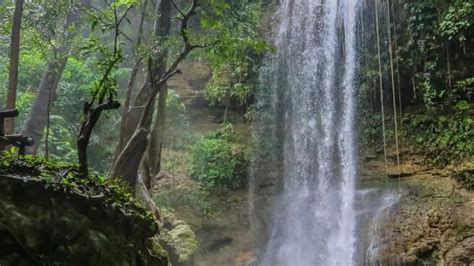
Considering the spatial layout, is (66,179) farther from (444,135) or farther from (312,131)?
(312,131)

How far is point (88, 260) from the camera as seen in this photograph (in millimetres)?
3977

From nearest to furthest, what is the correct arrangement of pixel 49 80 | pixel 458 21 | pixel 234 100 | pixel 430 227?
pixel 49 80
pixel 430 227
pixel 458 21
pixel 234 100

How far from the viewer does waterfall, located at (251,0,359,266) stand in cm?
1171

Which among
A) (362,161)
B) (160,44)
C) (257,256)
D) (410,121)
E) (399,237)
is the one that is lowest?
(257,256)

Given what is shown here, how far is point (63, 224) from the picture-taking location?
391cm

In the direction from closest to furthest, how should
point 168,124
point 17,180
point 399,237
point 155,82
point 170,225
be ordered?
point 17,180
point 155,82
point 399,237
point 170,225
point 168,124

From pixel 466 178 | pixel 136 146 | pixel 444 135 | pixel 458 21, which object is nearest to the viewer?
pixel 136 146

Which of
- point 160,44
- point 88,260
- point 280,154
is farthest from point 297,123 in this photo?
point 88,260

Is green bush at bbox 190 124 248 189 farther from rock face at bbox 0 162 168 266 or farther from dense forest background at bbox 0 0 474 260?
rock face at bbox 0 162 168 266

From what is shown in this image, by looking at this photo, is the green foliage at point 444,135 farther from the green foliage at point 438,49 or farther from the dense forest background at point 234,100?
the green foliage at point 438,49

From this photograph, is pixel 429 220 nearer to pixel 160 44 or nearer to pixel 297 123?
pixel 297 123

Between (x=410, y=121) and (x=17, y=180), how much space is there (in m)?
10.6

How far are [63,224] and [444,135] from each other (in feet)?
32.1

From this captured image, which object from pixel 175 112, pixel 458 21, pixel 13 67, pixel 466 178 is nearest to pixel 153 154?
pixel 13 67
